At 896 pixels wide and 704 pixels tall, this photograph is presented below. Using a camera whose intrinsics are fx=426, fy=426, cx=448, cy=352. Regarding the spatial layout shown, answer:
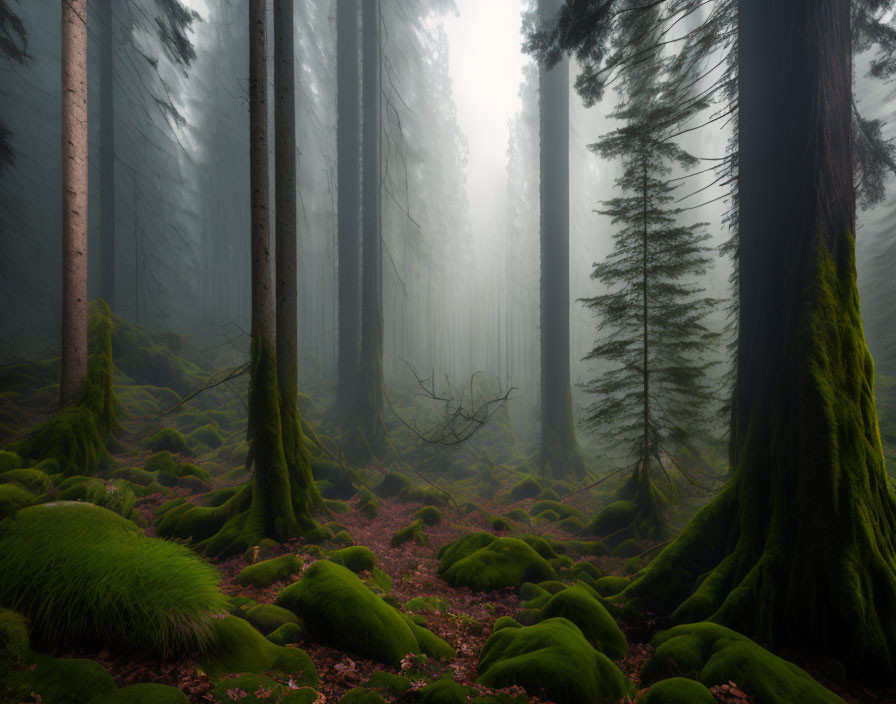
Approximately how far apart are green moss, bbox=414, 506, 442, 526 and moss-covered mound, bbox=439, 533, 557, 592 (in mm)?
1970

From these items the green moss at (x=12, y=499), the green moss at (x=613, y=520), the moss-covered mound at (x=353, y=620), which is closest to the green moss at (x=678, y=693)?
the moss-covered mound at (x=353, y=620)

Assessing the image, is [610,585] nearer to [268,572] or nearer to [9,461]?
[268,572]

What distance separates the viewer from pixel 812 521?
380cm

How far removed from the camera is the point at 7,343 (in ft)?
55.0

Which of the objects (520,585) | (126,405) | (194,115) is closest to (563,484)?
(520,585)

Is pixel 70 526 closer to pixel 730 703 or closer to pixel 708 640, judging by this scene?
pixel 730 703

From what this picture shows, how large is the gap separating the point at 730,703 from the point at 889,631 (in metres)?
1.87

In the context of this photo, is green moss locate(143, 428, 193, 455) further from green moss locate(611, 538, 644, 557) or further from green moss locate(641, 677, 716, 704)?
green moss locate(641, 677, 716, 704)

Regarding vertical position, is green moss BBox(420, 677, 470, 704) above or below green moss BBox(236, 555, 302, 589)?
above

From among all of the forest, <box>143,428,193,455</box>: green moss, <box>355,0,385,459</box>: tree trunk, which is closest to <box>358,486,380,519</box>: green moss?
the forest

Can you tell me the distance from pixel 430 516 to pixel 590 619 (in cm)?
435

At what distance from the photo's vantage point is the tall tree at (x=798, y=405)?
3660 millimetres

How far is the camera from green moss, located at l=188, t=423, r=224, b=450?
1114cm

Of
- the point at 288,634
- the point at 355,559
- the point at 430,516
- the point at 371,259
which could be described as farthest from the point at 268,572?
the point at 371,259
